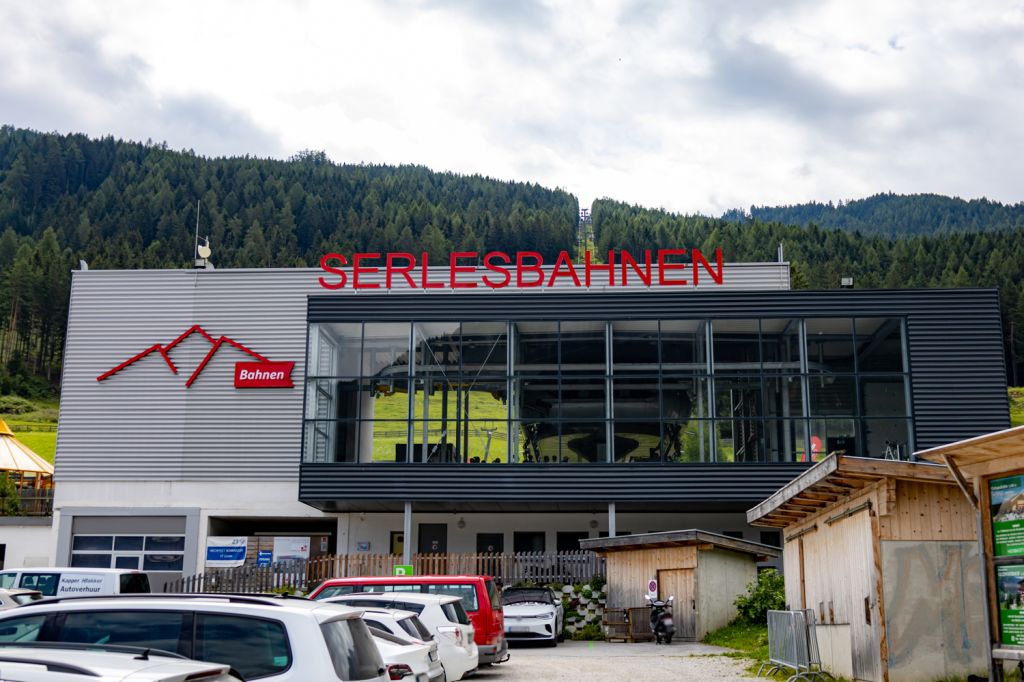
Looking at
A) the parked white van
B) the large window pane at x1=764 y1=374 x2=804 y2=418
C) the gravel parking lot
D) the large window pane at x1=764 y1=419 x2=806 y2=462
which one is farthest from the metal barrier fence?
the large window pane at x1=764 y1=374 x2=804 y2=418

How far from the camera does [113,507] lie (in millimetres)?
34031

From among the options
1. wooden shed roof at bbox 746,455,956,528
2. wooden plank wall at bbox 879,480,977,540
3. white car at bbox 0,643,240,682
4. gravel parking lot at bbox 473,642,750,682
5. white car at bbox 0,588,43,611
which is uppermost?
wooden shed roof at bbox 746,455,956,528

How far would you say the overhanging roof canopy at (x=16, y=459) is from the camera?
4475 cm

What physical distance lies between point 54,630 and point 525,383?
950 inches

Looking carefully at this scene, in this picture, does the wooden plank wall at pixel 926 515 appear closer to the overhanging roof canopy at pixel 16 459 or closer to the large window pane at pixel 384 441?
the large window pane at pixel 384 441

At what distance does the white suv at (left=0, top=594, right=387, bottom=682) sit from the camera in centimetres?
719

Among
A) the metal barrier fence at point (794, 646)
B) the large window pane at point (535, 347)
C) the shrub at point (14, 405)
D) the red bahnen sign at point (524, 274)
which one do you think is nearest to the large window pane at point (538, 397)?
the large window pane at point (535, 347)

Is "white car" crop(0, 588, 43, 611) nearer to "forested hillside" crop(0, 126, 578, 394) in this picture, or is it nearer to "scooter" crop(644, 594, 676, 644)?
"scooter" crop(644, 594, 676, 644)

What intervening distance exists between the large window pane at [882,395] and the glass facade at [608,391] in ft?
0.13

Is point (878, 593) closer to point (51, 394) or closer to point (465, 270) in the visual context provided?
point (465, 270)

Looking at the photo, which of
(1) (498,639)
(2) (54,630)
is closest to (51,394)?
(1) (498,639)

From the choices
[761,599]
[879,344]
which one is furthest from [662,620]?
[879,344]

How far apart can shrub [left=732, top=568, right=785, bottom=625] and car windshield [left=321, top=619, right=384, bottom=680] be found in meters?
18.8

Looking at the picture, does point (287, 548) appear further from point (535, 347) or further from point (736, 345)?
point (736, 345)
